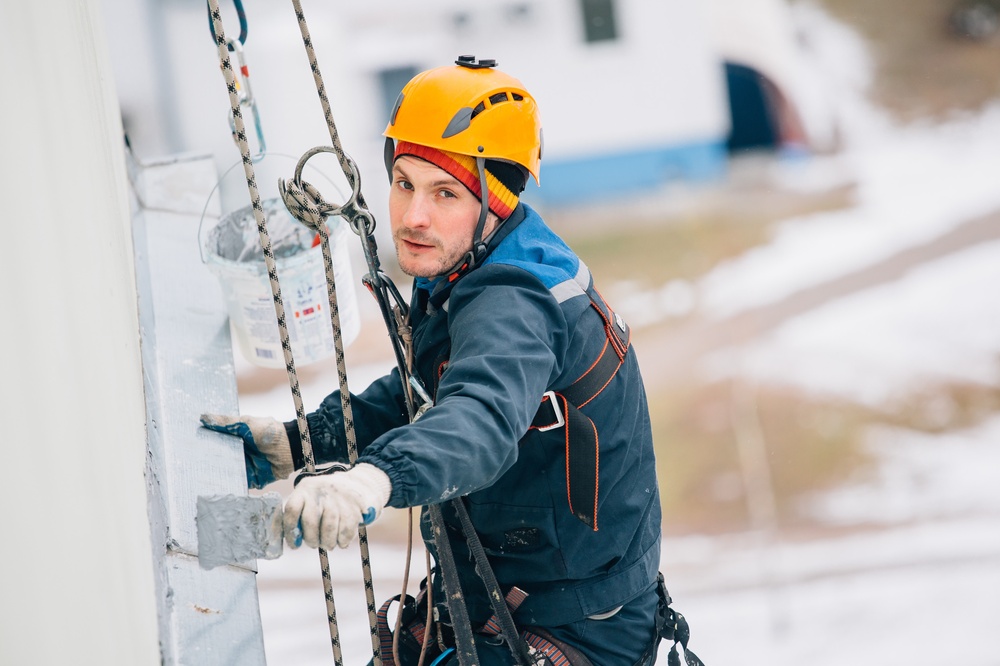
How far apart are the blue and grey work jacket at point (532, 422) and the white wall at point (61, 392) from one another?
1.56 ft

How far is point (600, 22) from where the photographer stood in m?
10.6

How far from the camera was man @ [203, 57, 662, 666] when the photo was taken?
1841 millimetres

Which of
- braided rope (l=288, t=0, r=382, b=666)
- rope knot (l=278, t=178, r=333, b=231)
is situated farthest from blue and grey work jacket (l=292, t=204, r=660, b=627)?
rope knot (l=278, t=178, r=333, b=231)

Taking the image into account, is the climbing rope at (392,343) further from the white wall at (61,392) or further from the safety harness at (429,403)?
the white wall at (61,392)

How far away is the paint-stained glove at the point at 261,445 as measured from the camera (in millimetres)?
2168

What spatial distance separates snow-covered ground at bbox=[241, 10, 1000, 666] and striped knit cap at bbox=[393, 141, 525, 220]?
119 inches

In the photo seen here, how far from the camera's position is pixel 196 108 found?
31.2 ft

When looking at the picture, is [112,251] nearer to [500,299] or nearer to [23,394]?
[500,299]

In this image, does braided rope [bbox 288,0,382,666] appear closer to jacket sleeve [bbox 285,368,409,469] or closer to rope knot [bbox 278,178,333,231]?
rope knot [bbox 278,178,333,231]

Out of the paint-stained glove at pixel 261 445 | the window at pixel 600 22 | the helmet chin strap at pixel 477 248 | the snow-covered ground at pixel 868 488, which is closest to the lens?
the helmet chin strap at pixel 477 248

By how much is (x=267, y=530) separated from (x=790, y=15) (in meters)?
13.3

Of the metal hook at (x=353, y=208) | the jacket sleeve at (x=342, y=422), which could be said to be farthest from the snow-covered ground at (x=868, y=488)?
the metal hook at (x=353, y=208)

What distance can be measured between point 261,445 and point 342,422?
0.17 metres

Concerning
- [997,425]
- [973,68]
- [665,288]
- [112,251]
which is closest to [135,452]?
[112,251]
